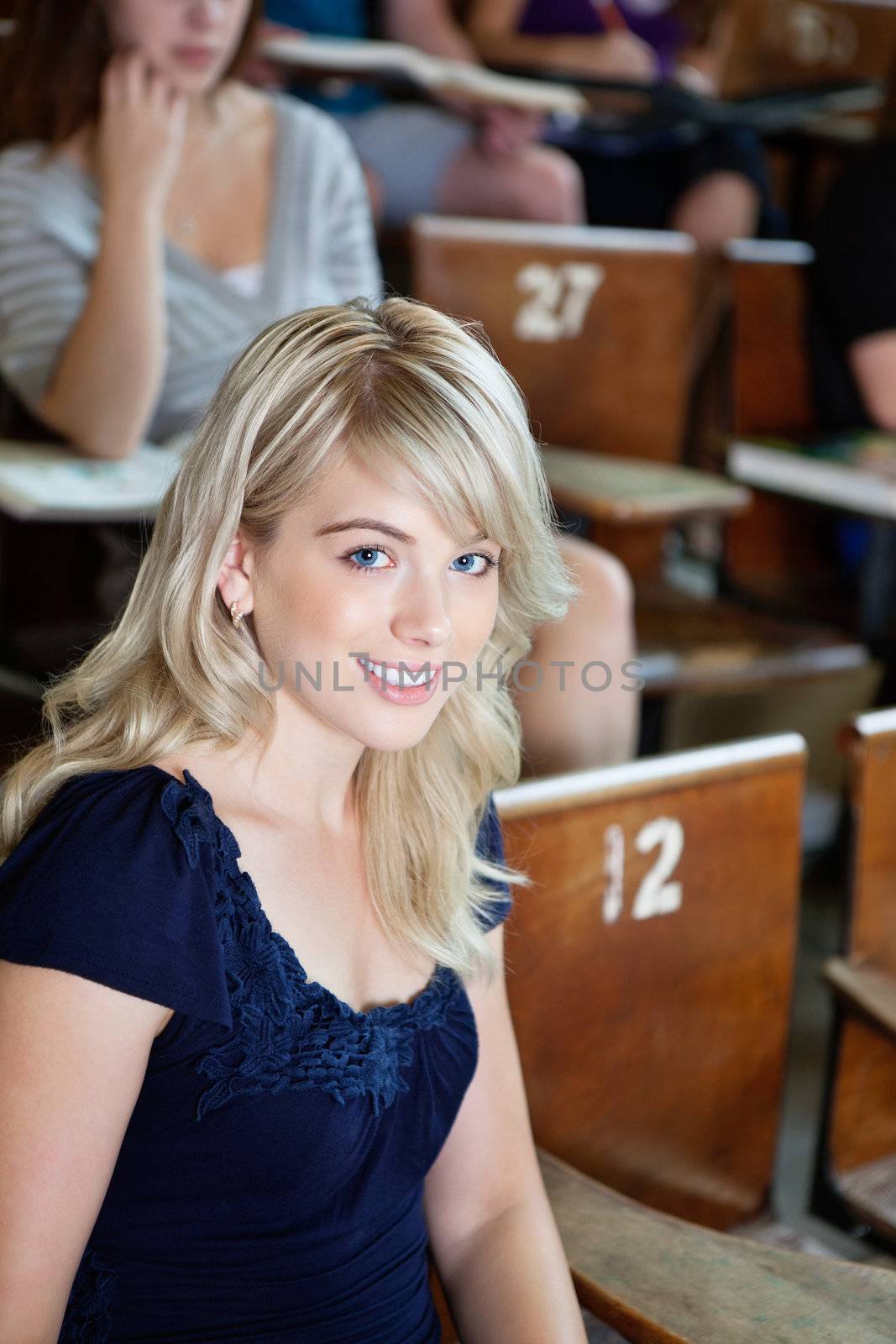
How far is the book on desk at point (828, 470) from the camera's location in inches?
92.2

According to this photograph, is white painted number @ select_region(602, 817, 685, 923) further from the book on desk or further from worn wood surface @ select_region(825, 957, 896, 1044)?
the book on desk

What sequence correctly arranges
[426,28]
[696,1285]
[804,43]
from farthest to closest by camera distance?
1. [804,43]
2. [426,28]
3. [696,1285]

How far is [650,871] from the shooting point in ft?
4.41

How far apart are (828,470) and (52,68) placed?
4.14 ft

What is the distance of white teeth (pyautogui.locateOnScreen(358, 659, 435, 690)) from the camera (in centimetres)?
101

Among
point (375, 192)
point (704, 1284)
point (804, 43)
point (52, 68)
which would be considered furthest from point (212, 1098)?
point (804, 43)

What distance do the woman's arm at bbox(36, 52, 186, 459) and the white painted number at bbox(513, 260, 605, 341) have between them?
0.72 m

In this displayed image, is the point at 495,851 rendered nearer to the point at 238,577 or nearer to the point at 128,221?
the point at 238,577

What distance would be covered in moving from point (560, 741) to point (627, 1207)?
67 cm

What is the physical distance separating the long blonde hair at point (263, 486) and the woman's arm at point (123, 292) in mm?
913

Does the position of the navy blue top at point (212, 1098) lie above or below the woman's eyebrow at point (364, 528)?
below

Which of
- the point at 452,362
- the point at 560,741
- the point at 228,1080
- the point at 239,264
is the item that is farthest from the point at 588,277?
the point at 228,1080

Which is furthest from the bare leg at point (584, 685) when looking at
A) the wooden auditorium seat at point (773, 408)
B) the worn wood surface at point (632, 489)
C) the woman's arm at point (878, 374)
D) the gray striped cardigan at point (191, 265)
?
the woman's arm at point (878, 374)

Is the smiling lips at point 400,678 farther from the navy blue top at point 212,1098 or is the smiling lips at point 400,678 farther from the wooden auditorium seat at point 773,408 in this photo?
the wooden auditorium seat at point 773,408
